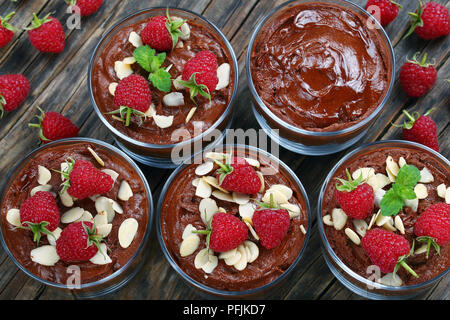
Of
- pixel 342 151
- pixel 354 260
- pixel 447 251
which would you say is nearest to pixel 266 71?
pixel 342 151

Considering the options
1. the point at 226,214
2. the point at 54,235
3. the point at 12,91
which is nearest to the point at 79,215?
the point at 54,235

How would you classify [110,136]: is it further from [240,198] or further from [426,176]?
[426,176]

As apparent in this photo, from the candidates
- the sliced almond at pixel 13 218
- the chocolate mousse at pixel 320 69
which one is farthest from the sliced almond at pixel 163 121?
the sliced almond at pixel 13 218

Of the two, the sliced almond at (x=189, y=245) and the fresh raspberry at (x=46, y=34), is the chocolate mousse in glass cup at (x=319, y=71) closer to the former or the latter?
the sliced almond at (x=189, y=245)

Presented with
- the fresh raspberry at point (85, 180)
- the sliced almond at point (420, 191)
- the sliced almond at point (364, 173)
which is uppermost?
the sliced almond at point (420, 191)

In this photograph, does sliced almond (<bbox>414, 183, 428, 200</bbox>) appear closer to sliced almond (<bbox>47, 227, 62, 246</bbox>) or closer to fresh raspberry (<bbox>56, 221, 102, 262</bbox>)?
fresh raspberry (<bbox>56, 221, 102, 262</bbox>)

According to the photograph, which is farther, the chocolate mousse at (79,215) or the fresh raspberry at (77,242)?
the chocolate mousse at (79,215)

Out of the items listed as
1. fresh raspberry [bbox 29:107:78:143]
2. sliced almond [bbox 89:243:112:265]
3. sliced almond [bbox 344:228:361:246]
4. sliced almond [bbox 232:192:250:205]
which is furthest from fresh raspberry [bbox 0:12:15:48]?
sliced almond [bbox 344:228:361:246]

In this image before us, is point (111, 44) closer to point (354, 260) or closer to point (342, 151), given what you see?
point (342, 151)
